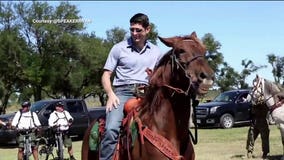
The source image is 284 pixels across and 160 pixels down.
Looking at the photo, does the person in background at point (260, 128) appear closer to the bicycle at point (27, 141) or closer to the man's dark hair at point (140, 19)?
the bicycle at point (27, 141)

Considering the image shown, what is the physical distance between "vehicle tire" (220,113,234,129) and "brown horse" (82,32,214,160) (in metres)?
21.1

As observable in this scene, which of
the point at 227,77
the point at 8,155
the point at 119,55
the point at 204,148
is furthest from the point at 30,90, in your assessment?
the point at 119,55

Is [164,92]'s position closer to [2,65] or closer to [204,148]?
[204,148]

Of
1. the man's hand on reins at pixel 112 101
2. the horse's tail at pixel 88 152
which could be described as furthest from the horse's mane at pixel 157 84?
the horse's tail at pixel 88 152

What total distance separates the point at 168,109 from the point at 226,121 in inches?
848

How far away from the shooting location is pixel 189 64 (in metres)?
4.36

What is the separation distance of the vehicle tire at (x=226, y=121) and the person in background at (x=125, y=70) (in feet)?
68.0

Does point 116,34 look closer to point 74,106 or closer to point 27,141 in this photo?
point 74,106

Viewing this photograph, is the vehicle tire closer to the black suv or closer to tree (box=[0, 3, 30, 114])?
the black suv

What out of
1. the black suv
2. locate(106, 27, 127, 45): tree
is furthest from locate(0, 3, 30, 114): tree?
the black suv

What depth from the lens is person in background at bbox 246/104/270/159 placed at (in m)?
13.7

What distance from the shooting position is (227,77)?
71.6 metres

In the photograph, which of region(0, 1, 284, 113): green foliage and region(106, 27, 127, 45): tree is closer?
region(0, 1, 284, 113): green foliage

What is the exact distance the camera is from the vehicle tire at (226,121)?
84.1 ft
